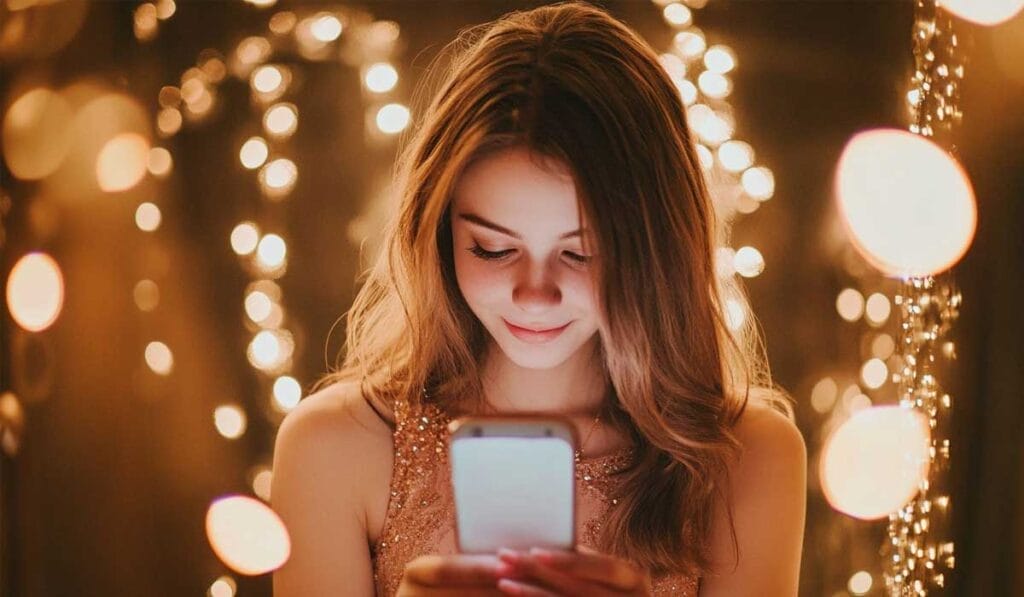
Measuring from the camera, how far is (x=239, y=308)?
5.95 feet

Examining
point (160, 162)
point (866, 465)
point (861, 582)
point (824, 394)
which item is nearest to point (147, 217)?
point (160, 162)

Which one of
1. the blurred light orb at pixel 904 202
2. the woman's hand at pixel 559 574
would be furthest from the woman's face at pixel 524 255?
the blurred light orb at pixel 904 202

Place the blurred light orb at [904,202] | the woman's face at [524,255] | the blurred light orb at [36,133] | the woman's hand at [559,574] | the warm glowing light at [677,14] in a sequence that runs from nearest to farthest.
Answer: the woman's hand at [559,574] → the woman's face at [524,255] → the blurred light orb at [904,202] → the blurred light orb at [36,133] → the warm glowing light at [677,14]

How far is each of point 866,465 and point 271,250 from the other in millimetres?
1306

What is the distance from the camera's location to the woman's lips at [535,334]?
1.03m

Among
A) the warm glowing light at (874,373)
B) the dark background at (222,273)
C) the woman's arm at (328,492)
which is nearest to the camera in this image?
the woman's arm at (328,492)

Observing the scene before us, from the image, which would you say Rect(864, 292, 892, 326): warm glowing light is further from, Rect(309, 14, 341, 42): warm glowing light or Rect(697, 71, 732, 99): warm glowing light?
Rect(309, 14, 341, 42): warm glowing light

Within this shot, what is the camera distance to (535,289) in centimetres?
98

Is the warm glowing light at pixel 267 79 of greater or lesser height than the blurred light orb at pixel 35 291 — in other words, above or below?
above

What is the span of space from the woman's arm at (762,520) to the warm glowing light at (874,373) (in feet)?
2.30

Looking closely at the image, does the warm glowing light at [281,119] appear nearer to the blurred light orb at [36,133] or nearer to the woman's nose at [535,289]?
the blurred light orb at [36,133]

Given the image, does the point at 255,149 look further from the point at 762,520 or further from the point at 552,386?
the point at 762,520

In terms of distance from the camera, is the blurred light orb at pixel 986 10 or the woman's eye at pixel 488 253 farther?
the blurred light orb at pixel 986 10

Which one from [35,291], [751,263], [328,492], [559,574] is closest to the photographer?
[559,574]
